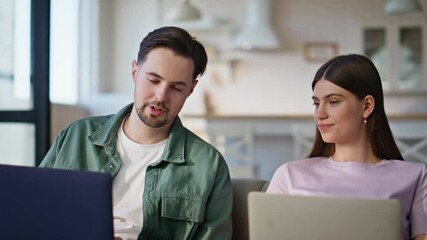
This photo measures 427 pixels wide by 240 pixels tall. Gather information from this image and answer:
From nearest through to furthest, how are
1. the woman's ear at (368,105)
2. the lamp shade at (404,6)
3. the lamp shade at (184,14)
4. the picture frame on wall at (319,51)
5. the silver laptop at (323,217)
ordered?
1. the silver laptop at (323,217)
2. the woman's ear at (368,105)
3. the lamp shade at (404,6)
4. the lamp shade at (184,14)
5. the picture frame on wall at (319,51)

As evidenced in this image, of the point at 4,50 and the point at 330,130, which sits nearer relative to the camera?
the point at 330,130

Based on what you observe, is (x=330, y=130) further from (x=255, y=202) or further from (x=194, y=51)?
(x=255, y=202)

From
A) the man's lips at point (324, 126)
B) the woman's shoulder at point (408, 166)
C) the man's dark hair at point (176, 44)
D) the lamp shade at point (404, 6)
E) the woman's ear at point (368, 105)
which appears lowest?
the woman's shoulder at point (408, 166)

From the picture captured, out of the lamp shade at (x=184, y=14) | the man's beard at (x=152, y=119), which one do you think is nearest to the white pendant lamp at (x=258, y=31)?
the lamp shade at (x=184, y=14)

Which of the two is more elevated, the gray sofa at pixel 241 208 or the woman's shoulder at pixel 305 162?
the woman's shoulder at pixel 305 162

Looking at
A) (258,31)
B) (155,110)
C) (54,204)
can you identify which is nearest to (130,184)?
(155,110)

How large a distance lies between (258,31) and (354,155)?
15.0ft

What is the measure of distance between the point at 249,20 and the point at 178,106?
481 cm

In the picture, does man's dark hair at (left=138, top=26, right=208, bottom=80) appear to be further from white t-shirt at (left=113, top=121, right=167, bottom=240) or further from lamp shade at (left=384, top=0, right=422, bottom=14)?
lamp shade at (left=384, top=0, right=422, bottom=14)

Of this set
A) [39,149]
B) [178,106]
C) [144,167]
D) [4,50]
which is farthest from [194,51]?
[4,50]

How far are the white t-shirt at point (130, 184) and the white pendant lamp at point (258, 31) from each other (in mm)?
4538

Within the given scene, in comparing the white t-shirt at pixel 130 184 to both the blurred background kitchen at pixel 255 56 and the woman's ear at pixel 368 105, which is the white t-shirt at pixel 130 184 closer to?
the woman's ear at pixel 368 105

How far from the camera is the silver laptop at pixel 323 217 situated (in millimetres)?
1063

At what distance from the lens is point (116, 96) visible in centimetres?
636
